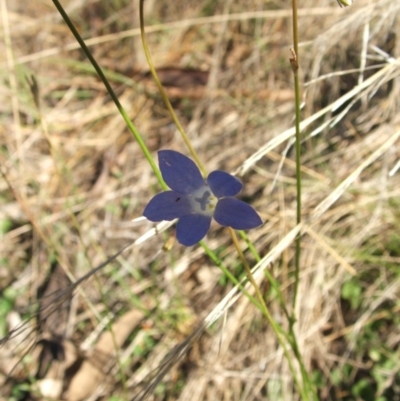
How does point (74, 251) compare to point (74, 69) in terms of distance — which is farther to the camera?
point (74, 69)

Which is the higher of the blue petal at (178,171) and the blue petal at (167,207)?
the blue petal at (178,171)

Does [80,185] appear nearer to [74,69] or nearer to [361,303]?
[74,69]

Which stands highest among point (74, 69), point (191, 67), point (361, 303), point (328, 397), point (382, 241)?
point (74, 69)

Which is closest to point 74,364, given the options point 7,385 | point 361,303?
point 7,385

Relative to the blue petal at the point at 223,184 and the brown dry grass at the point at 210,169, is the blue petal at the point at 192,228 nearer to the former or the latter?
the blue petal at the point at 223,184

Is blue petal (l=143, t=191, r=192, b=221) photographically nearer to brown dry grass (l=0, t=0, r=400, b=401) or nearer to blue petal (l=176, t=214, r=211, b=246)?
blue petal (l=176, t=214, r=211, b=246)

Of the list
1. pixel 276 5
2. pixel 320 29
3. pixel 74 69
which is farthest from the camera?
pixel 74 69

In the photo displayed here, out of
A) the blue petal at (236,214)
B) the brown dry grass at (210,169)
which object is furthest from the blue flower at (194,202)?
the brown dry grass at (210,169)

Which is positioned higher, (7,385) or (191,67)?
(191,67)

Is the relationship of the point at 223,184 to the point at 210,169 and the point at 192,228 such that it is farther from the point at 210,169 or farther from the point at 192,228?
the point at 210,169
